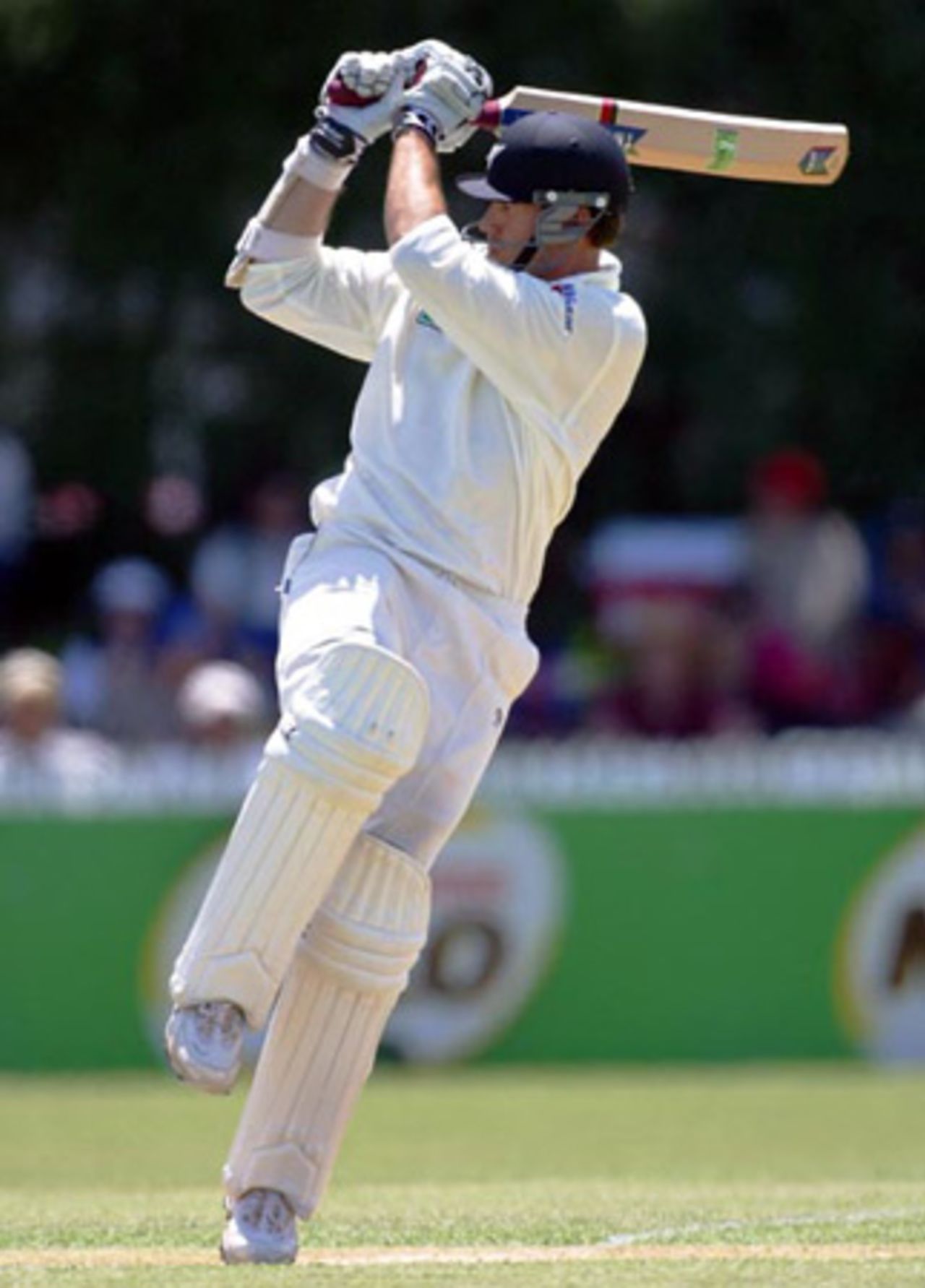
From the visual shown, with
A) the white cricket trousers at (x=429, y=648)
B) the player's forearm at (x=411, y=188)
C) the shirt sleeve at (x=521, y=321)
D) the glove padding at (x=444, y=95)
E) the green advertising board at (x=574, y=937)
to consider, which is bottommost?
the green advertising board at (x=574, y=937)

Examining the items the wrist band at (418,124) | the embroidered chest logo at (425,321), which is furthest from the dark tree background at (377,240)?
the embroidered chest logo at (425,321)

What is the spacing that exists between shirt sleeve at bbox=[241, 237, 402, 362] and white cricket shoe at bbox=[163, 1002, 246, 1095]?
4.24 ft

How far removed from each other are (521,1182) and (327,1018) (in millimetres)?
2303

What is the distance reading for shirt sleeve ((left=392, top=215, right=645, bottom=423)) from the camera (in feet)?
18.8

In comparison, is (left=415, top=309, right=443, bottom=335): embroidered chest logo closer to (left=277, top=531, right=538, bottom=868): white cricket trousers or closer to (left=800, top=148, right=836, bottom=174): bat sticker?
(left=277, top=531, right=538, bottom=868): white cricket trousers

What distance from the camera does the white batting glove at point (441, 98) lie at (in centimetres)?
602

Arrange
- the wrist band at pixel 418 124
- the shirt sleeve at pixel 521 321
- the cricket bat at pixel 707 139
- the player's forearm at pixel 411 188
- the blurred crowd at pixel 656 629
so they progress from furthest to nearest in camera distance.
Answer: the blurred crowd at pixel 656 629 → the cricket bat at pixel 707 139 → the wrist band at pixel 418 124 → the player's forearm at pixel 411 188 → the shirt sleeve at pixel 521 321

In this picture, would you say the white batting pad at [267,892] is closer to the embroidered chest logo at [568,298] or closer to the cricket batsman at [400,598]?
the cricket batsman at [400,598]

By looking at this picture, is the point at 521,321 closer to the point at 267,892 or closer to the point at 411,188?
the point at 411,188

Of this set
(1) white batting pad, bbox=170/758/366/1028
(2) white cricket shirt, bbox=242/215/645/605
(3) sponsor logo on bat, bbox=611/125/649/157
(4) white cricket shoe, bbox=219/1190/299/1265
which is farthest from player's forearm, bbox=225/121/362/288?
(4) white cricket shoe, bbox=219/1190/299/1265

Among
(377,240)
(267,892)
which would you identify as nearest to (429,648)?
(267,892)

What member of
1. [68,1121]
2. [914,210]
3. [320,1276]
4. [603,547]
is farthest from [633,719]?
[320,1276]

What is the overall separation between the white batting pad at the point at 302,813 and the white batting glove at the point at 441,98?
1001 mm

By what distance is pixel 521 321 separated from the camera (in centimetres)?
575
